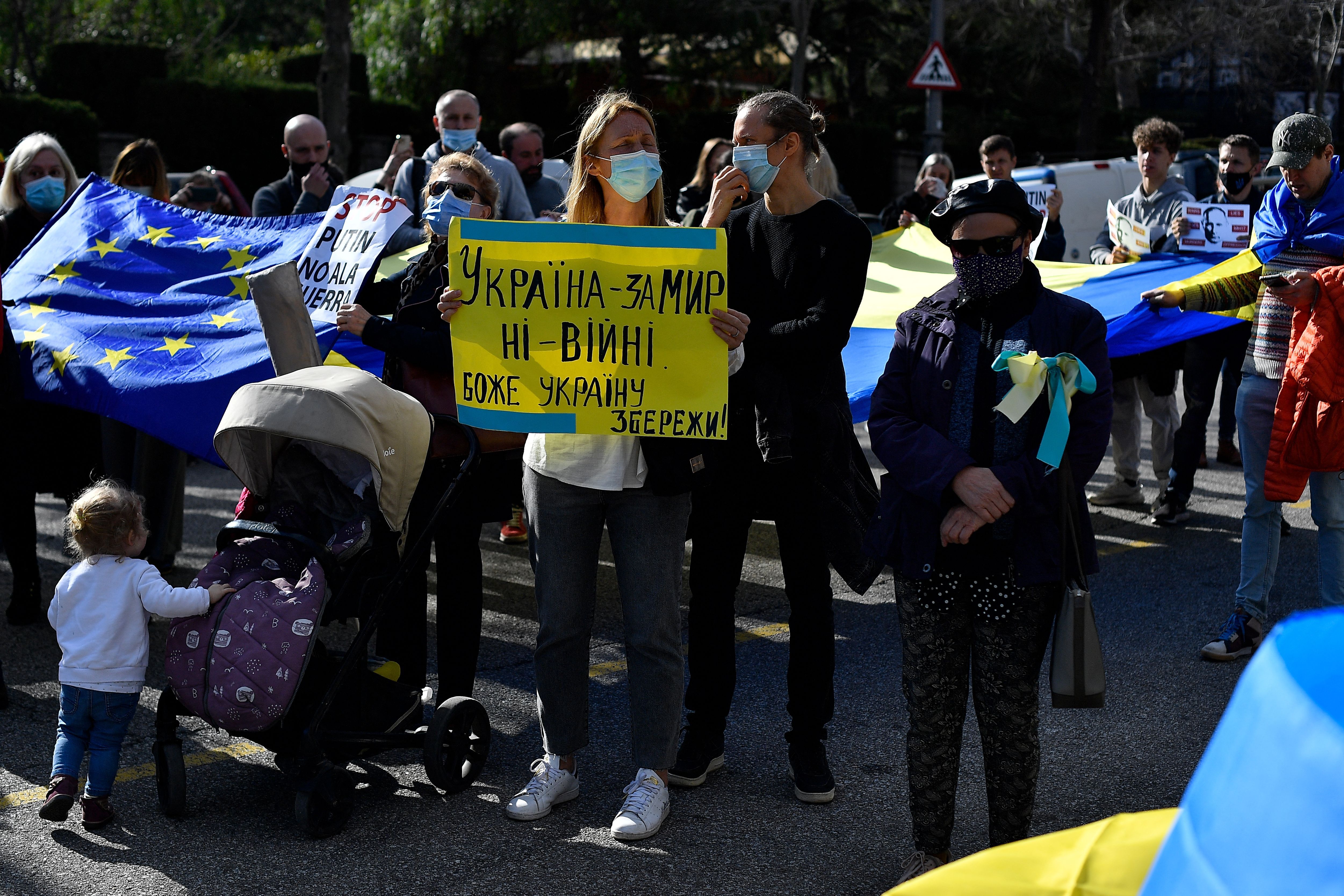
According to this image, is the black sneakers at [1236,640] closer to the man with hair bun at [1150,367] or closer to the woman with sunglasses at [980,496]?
the man with hair bun at [1150,367]

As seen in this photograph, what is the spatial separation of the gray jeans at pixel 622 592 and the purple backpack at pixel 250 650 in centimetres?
67

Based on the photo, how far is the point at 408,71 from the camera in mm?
26719

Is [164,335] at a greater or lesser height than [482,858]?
greater

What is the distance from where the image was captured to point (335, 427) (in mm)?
4070

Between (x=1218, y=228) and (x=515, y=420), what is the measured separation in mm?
4852

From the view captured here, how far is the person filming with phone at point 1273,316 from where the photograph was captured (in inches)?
209

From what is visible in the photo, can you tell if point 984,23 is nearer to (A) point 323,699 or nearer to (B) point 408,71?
(B) point 408,71

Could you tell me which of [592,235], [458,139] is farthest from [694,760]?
[458,139]

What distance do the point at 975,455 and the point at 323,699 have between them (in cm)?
204

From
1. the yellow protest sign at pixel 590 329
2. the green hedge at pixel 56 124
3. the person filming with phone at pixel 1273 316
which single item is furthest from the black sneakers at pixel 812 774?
the green hedge at pixel 56 124

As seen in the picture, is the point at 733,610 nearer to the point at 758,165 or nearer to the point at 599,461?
the point at 599,461

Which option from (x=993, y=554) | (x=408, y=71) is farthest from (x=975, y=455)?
(x=408, y=71)

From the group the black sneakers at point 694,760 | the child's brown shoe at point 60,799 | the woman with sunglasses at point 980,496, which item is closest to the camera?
the woman with sunglasses at point 980,496

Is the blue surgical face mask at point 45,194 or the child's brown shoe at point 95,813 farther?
the blue surgical face mask at point 45,194
